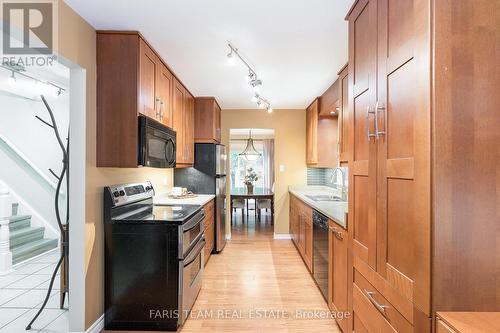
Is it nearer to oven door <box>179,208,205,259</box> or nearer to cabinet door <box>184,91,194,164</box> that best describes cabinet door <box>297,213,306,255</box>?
oven door <box>179,208,205,259</box>

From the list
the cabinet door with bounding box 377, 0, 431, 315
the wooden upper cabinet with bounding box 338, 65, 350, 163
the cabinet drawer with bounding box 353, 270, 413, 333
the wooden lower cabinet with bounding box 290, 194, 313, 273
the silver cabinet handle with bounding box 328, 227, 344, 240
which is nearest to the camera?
the cabinet door with bounding box 377, 0, 431, 315

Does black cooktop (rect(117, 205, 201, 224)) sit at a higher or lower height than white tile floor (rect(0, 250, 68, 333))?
higher

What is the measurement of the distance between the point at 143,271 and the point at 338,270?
5.06 ft

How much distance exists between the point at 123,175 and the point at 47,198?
266 centimetres

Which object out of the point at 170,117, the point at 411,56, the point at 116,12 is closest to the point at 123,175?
the point at 170,117

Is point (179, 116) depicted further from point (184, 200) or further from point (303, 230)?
point (303, 230)

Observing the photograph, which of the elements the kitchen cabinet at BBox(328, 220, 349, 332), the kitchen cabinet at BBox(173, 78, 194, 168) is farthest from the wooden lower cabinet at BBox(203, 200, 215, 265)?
the kitchen cabinet at BBox(328, 220, 349, 332)

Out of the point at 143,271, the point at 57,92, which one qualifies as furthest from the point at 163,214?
the point at 57,92

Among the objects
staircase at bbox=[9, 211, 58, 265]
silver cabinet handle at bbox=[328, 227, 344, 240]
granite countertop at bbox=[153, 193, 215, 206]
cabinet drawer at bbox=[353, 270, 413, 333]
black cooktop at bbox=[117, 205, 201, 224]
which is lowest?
staircase at bbox=[9, 211, 58, 265]

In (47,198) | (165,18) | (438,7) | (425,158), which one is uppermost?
(165,18)

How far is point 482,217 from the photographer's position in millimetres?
929

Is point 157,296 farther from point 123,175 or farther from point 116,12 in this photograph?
Result: point 116,12

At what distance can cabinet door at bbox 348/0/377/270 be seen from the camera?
1377mm

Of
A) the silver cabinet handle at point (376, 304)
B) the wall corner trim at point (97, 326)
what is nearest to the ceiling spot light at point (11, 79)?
the wall corner trim at point (97, 326)
